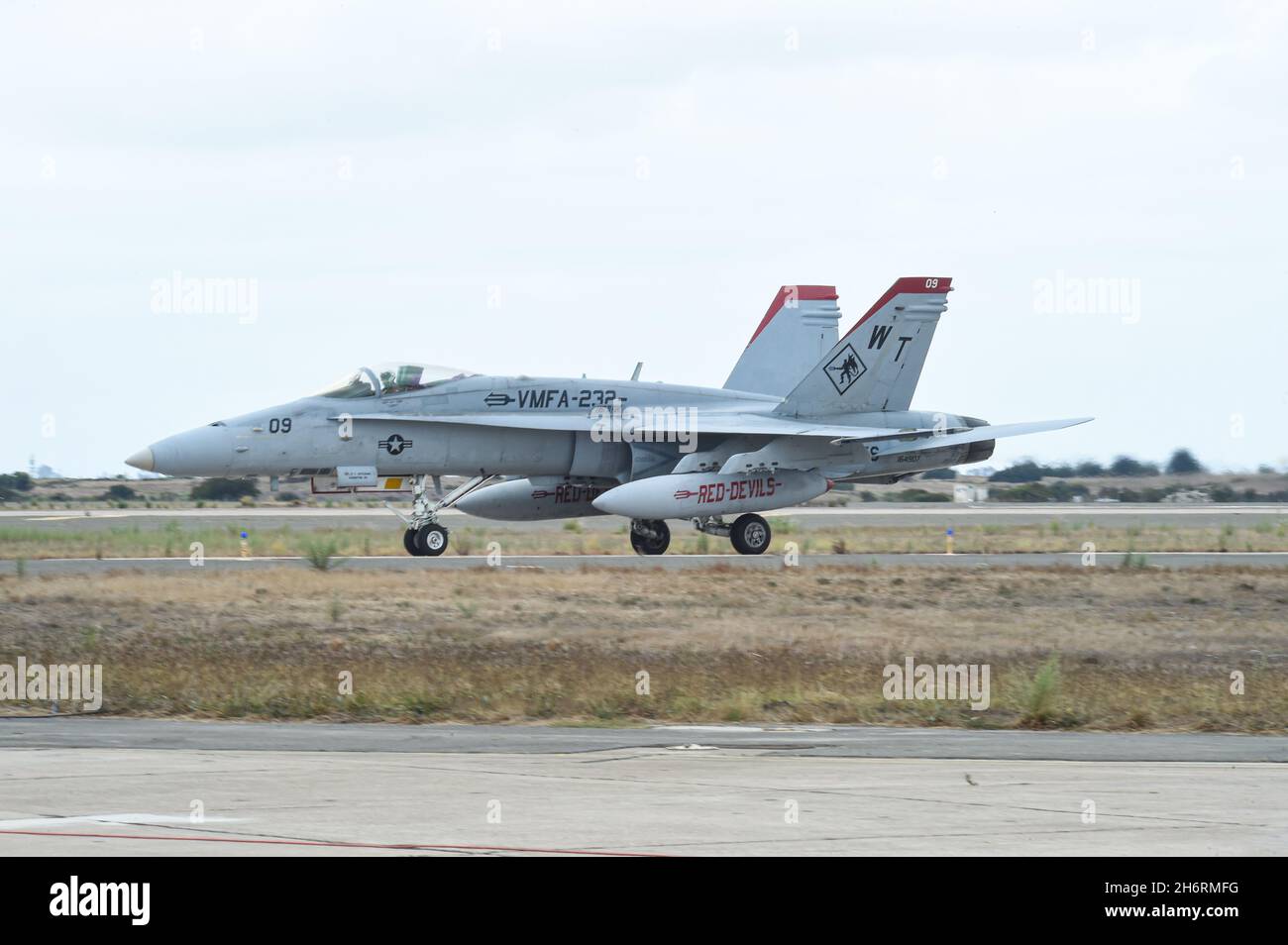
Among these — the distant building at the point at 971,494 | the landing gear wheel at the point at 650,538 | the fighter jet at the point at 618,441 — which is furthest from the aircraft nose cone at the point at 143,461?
the distant building at the point at 971,494

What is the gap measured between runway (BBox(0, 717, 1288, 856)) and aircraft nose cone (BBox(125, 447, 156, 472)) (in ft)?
47.1

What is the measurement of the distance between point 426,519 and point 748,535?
5868 mm

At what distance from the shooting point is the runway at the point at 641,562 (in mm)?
27078

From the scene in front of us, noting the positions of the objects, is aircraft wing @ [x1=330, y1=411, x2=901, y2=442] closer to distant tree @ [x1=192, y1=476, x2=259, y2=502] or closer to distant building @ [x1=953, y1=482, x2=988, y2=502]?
distant building @ [x1=953, y1=482, x2=988, y2=502]

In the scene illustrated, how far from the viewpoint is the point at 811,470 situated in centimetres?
2981

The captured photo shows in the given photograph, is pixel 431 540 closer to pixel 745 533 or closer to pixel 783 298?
pixel 745 533

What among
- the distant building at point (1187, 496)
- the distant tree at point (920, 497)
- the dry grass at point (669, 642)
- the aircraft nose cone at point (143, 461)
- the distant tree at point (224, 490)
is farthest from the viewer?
the distant tree at point (224, 490)

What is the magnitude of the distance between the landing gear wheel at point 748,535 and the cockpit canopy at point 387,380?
5800mm

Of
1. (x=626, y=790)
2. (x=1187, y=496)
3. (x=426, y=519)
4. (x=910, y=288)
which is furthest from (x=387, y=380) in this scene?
(x=1187, y=496)

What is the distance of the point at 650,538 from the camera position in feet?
99.9

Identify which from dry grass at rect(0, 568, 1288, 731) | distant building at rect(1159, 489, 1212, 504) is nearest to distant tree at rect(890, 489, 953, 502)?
distant building at rect(1159, 489, 1212, 504)

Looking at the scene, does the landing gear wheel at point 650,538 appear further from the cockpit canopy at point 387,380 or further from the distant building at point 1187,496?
the distant building at point 1187,496

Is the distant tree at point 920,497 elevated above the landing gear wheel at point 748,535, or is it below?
above
